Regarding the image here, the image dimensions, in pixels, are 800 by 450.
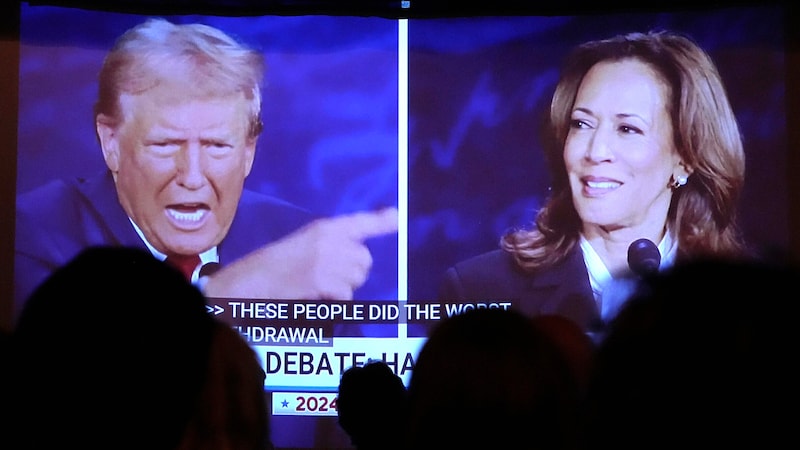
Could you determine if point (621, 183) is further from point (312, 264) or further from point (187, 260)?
point (187, 260)

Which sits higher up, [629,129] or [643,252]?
[629,129]

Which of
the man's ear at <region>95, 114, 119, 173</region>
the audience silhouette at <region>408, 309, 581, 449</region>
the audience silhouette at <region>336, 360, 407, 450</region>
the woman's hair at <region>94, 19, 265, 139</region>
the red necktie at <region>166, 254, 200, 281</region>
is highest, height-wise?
the woman's hair at <region>94, 19, 265, 139</region>

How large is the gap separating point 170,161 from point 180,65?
0.42m

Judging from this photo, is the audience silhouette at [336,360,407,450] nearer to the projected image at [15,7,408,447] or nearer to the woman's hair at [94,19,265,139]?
the projected image at [15,7,408,447]

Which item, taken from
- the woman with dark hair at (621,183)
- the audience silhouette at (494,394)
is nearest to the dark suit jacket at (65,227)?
the woman with dark hair at (621,183)

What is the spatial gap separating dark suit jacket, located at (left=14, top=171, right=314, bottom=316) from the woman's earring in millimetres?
1679

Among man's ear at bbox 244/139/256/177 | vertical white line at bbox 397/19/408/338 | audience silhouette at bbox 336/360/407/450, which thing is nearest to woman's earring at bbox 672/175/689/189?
vertical white line at bbox 397/19/408/338

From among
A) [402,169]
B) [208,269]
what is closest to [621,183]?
[402,169]

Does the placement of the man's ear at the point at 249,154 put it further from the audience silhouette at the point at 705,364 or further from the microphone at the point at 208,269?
the audience silhouette at the point at 705,364

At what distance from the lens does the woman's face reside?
398cm

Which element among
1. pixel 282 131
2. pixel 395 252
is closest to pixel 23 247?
pixel 282 131

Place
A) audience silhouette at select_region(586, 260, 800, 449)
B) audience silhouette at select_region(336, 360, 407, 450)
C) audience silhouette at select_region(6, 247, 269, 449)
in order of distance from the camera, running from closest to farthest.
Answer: audience silhouette at select_region(586, 260, 800, 449)
audience silhouette at select_region(6, 247, 269, 449)
audience silhouette at select_region(336, 360, 407, 450)

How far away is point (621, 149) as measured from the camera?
3.98 metres

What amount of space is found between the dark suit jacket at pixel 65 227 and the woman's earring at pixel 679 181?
1.68 meters
